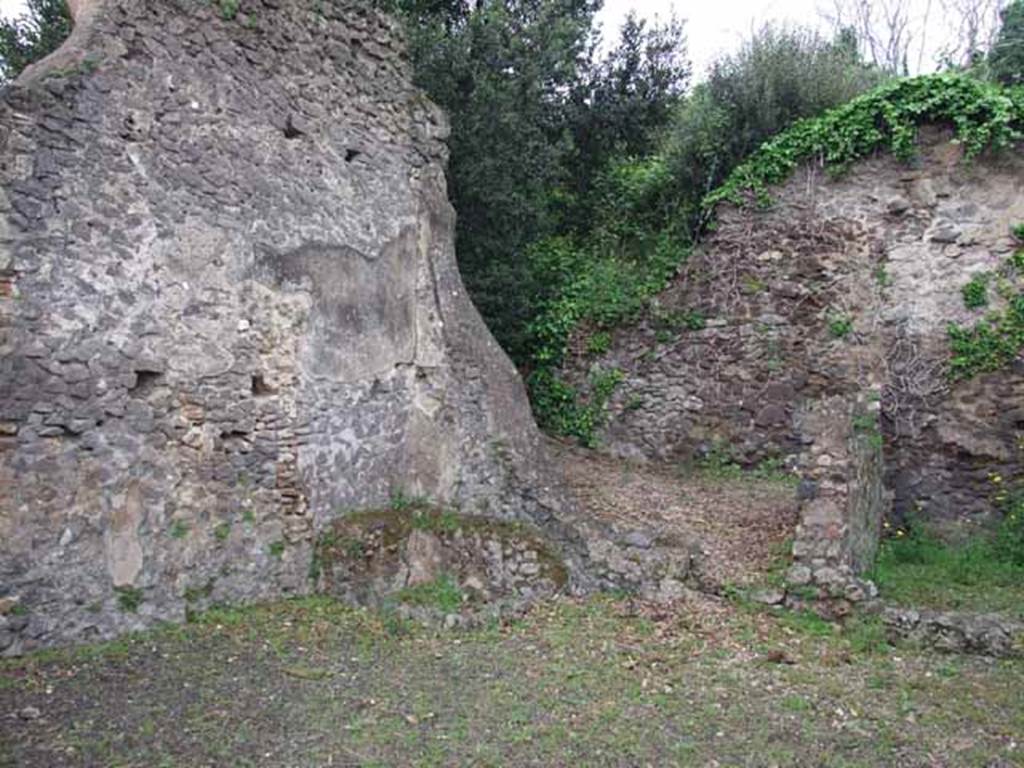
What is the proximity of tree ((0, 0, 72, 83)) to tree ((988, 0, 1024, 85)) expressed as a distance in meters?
15.4

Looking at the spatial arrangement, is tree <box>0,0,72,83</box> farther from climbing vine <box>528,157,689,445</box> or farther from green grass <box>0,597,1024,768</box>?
green grass <box>0,597,1024,768</box>

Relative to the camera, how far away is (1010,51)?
15758 mm

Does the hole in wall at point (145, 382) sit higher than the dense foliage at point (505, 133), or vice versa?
the dense foliage at point (505, 133)

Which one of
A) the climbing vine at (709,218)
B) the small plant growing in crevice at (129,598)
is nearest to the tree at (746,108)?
the climbing vine at (709,218)

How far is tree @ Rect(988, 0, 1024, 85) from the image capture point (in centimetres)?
1546

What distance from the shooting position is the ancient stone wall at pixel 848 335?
10250mm

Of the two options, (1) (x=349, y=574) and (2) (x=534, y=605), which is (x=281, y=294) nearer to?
(1) (x=349, y=574)

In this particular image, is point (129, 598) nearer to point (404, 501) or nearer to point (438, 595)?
point (438, 595)

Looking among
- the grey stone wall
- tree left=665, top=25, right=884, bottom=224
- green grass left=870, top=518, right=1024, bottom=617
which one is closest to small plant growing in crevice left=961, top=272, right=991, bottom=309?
green grass left=870, top=518, right=1024, bottom=617

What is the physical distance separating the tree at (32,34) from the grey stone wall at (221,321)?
6.71 meters

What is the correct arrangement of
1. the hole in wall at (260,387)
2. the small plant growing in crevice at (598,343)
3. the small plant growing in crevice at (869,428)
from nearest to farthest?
the hole in wall at (260,387)
the small plant growing in crevice at (869,428)
the small plant growing in crevice at (598,343)

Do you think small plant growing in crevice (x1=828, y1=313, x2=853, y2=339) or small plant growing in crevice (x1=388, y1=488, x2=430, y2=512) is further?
small plant growing in crevice (x1=828, y1=313, x2=853, y2=339)

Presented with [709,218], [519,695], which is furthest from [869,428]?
[519,695]

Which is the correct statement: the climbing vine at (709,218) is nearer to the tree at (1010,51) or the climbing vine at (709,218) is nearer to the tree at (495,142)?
the tree at (495,142)
